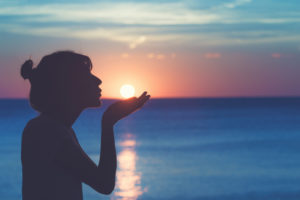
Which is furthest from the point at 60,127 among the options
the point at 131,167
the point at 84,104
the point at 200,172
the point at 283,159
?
the point at 283,159

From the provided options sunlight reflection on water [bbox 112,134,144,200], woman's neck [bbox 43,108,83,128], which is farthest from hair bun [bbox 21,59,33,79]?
sunlight reflection on water [bbox 112,134,144,200]

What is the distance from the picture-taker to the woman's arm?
5.91 ft

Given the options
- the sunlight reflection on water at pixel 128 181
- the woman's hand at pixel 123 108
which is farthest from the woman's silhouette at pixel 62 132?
the sunlight reflection on water at pixel 128 181

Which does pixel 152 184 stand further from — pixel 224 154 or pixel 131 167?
pixel 224 154

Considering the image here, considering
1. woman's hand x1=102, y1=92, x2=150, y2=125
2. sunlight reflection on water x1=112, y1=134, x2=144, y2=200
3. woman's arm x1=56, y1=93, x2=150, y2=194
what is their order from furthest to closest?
sunlight reflection on water x1=112, y1=134, x2=144, y2=200 → woman's hand x1=102, y1=92, x2=150, y2=125 → woman's arm x1=56, y1=93, x2=150, y2=194

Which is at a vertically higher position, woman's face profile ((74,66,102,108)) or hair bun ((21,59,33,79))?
hair bun ((21,59,33,79))

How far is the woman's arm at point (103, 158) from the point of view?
180 centimetres

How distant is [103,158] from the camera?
187 cm

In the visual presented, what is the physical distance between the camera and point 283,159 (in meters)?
19.1

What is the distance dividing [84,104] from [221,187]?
35.7ft

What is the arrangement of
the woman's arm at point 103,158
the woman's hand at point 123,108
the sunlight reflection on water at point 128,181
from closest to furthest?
the woman's arm at point 103,158 < the woman's hand at point 123,108 < the sunlight reflection on water at point 128,181

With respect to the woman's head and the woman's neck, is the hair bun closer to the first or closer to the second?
the woman's head

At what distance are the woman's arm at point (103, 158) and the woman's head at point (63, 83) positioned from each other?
110 millimetres

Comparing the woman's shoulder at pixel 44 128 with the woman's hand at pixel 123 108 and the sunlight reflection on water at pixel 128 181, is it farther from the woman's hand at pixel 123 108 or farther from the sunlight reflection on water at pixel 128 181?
the sunlight reflection on water at pixel 128 181
